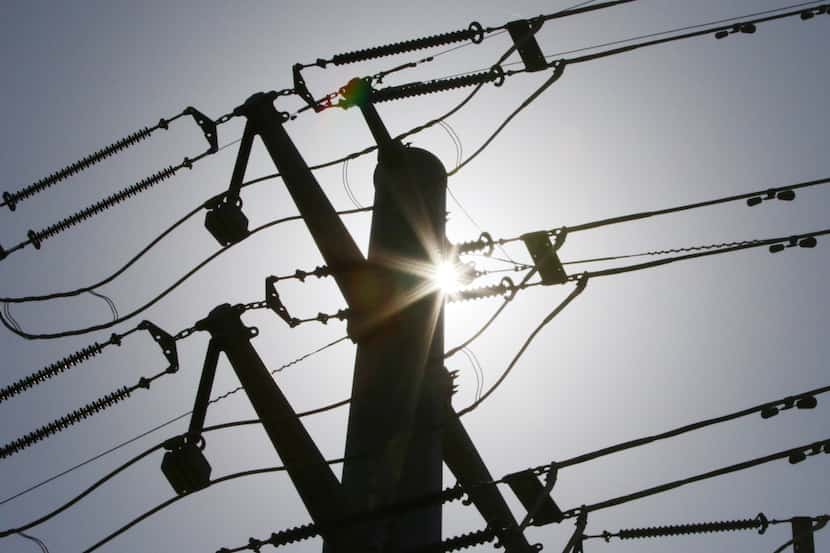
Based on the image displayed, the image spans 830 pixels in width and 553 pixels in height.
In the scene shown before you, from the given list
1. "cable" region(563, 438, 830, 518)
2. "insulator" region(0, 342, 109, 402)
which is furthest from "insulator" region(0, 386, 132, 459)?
"cable" region(563, 438, 830, 518)

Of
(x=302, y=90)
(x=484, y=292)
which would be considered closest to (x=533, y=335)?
(x=484, y=292)

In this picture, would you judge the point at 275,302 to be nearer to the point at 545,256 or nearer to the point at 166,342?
the point at 166,342

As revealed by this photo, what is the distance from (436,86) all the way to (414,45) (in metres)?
0.79

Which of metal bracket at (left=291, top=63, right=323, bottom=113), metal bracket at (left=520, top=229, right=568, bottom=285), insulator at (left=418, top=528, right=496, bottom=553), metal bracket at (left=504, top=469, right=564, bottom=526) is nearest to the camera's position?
insulator at (left=418, top=528, right=496, bottom=553)

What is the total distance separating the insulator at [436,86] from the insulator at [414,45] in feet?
1.77

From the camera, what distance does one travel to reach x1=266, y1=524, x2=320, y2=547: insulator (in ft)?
17.4

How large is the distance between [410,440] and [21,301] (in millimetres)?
Result: 4621

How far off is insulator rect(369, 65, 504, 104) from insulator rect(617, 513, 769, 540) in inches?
170

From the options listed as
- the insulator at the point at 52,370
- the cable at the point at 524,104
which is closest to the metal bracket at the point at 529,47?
the cable at the point at 524,104

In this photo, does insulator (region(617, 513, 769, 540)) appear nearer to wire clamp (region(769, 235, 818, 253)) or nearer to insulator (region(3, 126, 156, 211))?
wire clamp (region(769, 235, 818, 253))

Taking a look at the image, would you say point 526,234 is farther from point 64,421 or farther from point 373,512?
point 64,421

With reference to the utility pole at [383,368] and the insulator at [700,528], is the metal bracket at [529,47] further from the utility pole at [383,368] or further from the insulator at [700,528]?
the insulator at [700,528]

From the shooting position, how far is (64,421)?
263 inches

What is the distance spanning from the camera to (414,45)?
28.3 ft
